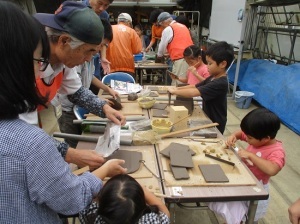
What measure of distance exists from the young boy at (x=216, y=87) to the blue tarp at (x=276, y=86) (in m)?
2.06

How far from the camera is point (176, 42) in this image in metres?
4.24

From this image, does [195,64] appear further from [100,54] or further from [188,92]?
[100,54]

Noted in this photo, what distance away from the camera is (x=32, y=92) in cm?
61

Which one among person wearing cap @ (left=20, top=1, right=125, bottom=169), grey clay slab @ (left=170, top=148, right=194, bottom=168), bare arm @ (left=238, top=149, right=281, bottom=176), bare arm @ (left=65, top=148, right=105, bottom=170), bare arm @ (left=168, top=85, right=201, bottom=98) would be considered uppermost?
person wearing cap @ (left=20, top=1, right=125, bottom=169)

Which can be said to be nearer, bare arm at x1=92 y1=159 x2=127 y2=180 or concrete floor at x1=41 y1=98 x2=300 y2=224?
bare arm at x1=92 y1=159 x2=127 y2=180

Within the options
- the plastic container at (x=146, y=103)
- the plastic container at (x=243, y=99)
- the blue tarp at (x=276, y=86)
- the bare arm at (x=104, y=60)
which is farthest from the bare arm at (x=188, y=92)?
the plastic container at (x=243, y=99)

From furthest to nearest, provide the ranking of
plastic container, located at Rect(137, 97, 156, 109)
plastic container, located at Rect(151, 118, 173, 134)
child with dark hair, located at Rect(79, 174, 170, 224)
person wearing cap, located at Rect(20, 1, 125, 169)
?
1. plastic container, located at Rect(137, 97, 156, 109)
2. plastic container, located at Rect(151, 118, 173, 134)
3. person wearing cap, located at Rect(20, 1, 125, 169)
4. child with dark hair, located at Rect(79, 174, 170, 224)

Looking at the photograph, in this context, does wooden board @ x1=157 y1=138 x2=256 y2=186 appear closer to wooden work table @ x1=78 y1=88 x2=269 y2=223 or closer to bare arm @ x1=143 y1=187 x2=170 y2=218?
wooden work table @ x1=78 y1=88 x2=269 y2=223

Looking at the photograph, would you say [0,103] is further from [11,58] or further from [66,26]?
[66,26]

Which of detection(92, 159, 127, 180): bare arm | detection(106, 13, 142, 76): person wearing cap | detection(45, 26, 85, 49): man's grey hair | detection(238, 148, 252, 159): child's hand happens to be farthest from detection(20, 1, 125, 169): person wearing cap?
detection(106, 13, 142, 76): person wearing cap

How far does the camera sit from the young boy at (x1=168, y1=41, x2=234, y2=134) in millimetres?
1996

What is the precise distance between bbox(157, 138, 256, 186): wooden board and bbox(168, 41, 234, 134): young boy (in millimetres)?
600

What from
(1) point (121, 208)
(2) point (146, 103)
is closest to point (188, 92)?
(2) point (146, 103)

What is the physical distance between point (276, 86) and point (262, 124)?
3.18 meters
